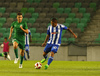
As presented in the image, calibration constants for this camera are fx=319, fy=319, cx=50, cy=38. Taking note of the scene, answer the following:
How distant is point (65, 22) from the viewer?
20188 mm

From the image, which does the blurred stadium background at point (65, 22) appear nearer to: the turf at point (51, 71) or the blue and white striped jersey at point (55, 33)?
the turf at point (51, 71)

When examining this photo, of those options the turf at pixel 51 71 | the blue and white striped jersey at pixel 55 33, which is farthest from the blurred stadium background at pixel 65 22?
the blue and white striped jersey at pixel 55 33

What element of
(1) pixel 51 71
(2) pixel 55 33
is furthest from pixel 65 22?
(1) pixel 51 71

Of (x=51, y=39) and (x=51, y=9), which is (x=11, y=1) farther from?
(x=51, y=39)

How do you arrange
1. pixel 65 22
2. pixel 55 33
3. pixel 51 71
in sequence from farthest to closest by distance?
pixel 65 22 → pixel 55 33 → pixel 51 71

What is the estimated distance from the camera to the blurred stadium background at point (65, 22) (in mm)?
17547

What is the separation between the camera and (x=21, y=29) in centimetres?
1027

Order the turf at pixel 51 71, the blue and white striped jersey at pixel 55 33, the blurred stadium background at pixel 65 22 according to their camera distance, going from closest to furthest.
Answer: the turf at pixel 51 71, the blue and white striped jersey at pixel 55 33, the blurred stadium background at pixel 65 22

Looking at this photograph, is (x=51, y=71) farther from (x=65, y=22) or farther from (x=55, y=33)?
(x=65, y=22)

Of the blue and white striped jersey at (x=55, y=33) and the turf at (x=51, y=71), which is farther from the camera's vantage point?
the blue and white striped jersey at (x=55, y=33)

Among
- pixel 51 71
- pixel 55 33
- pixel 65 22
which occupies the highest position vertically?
pixel 65 22

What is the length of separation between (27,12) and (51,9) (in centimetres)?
162

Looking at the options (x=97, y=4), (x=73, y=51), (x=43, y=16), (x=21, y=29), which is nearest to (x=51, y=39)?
(x=21, y=29)

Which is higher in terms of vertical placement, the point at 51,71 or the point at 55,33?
the point at 55,33
